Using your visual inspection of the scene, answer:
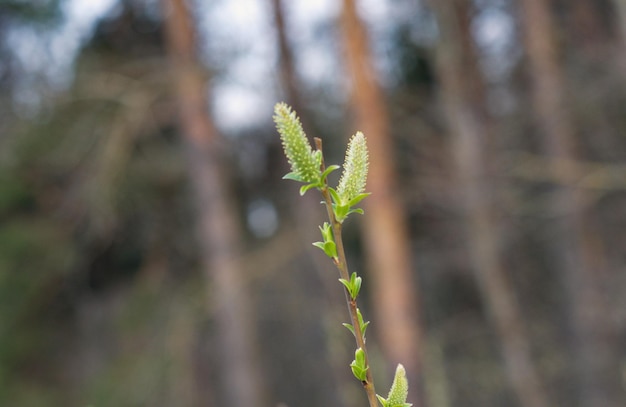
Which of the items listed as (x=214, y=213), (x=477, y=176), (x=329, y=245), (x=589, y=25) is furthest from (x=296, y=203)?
(x=329, y=245)

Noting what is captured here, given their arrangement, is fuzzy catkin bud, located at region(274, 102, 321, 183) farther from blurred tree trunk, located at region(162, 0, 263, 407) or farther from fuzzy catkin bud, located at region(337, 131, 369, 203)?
blurred tree trunk, located at region(162, 0, 263, 407)

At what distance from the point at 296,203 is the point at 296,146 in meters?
10.3

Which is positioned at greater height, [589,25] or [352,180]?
[589,25]

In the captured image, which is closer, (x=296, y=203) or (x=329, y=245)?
(x=329, y=245)

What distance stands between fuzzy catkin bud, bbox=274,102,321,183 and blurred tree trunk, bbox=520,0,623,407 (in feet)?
31.3

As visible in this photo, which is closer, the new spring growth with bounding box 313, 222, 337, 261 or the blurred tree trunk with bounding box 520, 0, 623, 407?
the new spring growth with bounding box 313, 222, 337, 261

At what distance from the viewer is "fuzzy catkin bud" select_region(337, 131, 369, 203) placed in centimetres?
106

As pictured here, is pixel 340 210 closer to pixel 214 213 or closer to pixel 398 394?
pixel 398 394

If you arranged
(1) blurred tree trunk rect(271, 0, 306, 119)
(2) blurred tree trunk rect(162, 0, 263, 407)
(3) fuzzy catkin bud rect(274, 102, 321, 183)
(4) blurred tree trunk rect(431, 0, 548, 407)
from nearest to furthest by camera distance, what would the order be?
(3) fuzzy catkin bud rect(274, 102, 321, 183)
(2) blurred tree trunk rect(162, 0, 263, 407)
(1) blurred tree trunk rect(271, 0, 306, 119)
(4) blurred tree trunk rect(431, 0, 548, 407)

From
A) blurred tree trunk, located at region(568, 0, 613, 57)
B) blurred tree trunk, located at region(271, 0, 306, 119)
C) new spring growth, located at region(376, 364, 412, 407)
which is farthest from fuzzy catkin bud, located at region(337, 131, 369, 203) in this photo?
blurred tree trunk, located at region(568, 0, 613, 57)

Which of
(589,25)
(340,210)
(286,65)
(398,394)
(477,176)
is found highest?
(589,25)

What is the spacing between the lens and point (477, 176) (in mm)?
10727

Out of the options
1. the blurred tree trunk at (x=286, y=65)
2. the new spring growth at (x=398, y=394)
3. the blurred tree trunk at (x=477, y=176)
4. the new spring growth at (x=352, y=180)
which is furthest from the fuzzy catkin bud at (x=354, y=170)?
the blurred tree trunk at (x=477, y=176)

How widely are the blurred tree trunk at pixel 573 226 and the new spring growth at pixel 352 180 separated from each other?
9.50 metres
